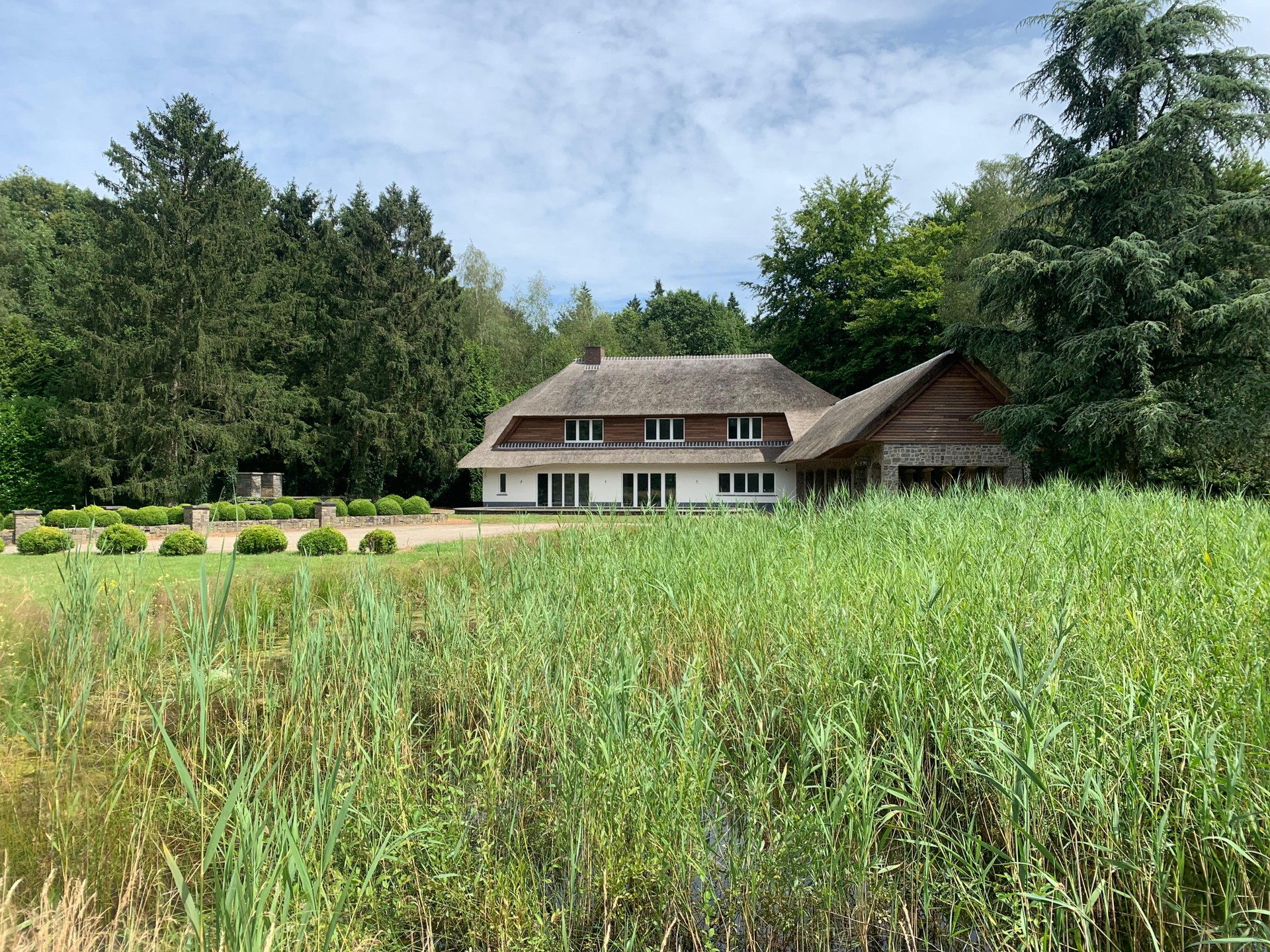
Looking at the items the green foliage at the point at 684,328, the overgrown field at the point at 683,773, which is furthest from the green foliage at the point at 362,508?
the green foliage at the point at 684,328

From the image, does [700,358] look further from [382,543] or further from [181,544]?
[181,544]

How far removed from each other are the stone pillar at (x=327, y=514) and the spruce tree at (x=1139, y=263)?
1544 centimetres

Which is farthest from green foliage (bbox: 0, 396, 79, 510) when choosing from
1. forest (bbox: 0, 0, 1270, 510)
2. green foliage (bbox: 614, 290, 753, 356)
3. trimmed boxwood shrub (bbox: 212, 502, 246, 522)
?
green foliage (bbox: 614, 290, 753, 356)

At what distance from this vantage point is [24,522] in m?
14.0

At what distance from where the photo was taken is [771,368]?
3064 centimetres

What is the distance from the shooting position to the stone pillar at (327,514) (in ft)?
61.5

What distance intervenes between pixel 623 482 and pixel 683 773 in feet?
87.8

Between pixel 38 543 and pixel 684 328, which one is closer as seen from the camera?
pixel 38 543

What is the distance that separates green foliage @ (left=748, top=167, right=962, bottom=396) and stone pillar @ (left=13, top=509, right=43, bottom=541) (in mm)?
26997

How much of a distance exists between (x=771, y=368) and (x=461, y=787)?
94.7 feet

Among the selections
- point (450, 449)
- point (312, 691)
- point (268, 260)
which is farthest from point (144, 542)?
point (268, 260)

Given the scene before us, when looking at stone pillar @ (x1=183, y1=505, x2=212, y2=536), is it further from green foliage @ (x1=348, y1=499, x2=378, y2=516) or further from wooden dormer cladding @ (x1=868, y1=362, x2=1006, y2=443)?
wooden dormer cladding @ (x1=868, y1=362, x2=1006, y2=443)

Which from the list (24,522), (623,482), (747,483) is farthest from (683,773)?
(623,482)

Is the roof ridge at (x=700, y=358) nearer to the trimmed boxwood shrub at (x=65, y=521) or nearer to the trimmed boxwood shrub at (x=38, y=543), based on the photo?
the trimmed boxwood shrub at (x=65, y=521)
